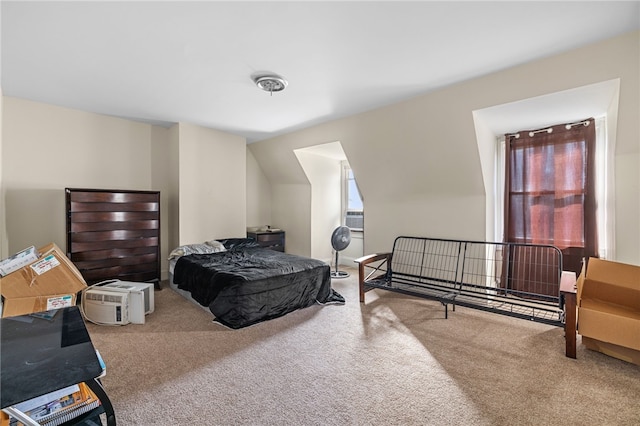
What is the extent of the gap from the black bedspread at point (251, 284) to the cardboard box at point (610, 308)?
7.52 feet

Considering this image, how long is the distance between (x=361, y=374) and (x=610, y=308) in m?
2.08

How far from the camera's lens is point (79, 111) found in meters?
4.02

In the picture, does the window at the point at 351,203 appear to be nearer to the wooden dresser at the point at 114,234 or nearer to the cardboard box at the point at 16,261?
the wooden dresser at the point at 114,234

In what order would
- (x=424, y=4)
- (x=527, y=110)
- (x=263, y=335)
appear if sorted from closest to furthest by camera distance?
(x=424, y=4) → (x=263, y=335) → (x=527, y=110)

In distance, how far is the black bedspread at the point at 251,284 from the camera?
2973mm

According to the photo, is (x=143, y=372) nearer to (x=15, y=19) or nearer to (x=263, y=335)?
(x=263, y=335)

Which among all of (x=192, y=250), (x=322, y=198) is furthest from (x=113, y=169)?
(x=322, y=198)

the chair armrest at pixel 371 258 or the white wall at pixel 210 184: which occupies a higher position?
the white wall at pixel 210 184

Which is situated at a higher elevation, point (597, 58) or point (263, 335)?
point (597, 58)

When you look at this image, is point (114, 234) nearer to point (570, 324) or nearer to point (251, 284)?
point (251, 284)

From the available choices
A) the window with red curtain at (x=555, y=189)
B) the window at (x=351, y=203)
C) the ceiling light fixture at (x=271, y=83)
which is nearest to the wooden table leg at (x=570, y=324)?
the window with red curtain at (x=555, y=189)

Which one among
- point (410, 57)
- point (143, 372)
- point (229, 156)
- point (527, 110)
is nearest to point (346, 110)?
point (410, 57)

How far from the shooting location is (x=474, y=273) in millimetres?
3730

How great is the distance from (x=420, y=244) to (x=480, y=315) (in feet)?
3.87
